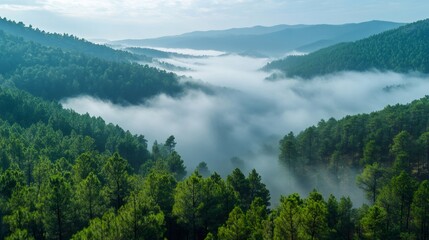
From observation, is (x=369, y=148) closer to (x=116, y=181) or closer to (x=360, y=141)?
(x=360, y=141)

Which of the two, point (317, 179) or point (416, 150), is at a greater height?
point (416, 150)

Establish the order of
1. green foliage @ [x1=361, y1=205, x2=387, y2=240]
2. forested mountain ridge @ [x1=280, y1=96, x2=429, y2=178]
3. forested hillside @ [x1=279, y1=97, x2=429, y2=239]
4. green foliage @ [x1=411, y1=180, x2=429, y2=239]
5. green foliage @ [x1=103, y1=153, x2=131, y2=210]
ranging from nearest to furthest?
green foliage @ [x1=361, y1=205, x2=387, y2=240] < green foliage @ [x1=411, y1=180, x2=429, y2=239] < green foliage @ [x1=103, y1=153, x2=131, y2=210] < forested hillside @ [x1=279, y1=97, x2=429, y2=239] < forested mountain ridge @ [x1=280, y1=96, x2=429, y2=178]

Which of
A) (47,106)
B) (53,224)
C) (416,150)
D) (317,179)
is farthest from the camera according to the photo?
(47,106)

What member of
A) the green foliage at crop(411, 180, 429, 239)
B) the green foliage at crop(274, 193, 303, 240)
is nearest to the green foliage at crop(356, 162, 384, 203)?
the green foliage at crop(411, 180, 429, 239)

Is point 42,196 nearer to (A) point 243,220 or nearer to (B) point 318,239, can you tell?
(A) point 243,220

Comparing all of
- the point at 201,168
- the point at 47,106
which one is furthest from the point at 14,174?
the point at 47,106

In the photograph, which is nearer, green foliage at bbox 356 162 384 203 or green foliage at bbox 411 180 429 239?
green foliage at bbox 411 180 429 239

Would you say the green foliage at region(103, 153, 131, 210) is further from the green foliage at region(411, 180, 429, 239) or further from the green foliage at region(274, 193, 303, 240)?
the green foliage at region(411, 180, 429, 239)

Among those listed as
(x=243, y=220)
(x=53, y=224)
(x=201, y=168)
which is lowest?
(x=201, y=168)

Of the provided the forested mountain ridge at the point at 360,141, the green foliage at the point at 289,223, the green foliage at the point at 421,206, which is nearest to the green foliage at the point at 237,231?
the green foliage at the point at 289,223

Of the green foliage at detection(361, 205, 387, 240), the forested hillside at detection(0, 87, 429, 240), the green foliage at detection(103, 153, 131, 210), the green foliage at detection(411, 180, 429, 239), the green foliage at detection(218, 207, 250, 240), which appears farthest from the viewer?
the green foliage at detection(103, 153, 131, 210)

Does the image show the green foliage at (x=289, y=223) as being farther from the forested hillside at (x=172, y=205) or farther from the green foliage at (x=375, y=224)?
the green foliage at (x=375, y=224)
